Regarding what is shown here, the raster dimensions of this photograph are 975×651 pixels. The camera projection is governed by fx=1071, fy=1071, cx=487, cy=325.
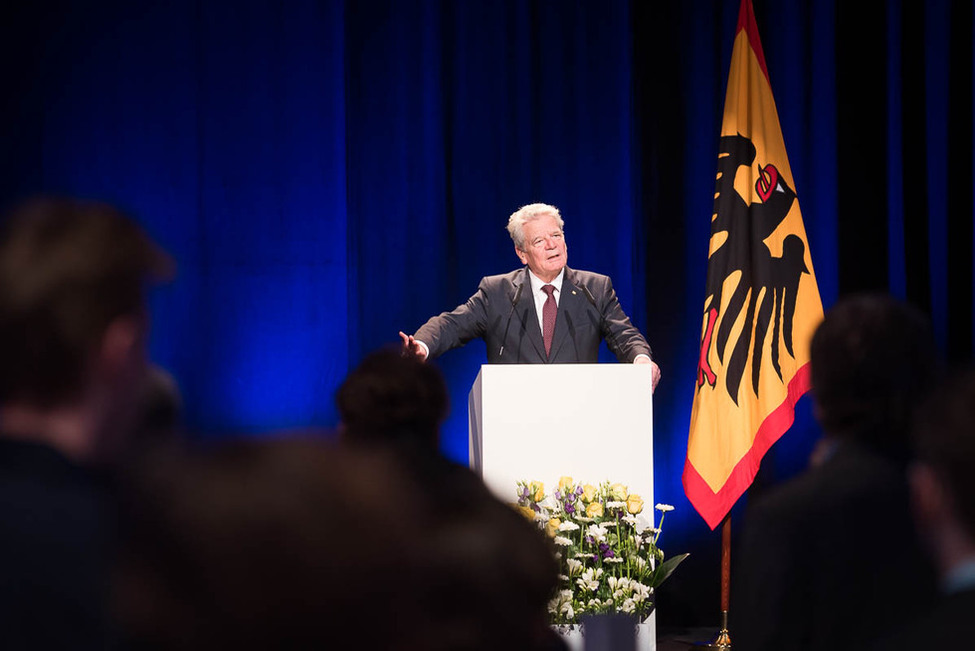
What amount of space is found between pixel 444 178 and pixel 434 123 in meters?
0.30

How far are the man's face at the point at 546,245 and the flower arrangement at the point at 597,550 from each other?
1.47 meters

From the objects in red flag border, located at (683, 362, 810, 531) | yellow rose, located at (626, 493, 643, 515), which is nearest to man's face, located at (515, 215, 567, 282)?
red flag border, located at (683, 362, 810, 531)

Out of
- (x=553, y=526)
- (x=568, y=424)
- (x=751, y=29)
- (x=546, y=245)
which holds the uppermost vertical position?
(x=751, y=29)

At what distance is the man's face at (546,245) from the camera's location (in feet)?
15.2

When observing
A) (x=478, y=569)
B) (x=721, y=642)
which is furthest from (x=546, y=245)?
(x=478, y=569)

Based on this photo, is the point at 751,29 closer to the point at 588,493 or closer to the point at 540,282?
the point at 540,282

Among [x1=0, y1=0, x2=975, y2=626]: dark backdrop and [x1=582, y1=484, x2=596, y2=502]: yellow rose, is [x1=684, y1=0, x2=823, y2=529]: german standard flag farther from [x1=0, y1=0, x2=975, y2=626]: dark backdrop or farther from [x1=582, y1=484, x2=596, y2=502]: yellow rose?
[x1=582, y1=484, x2=596, y2=502]: yellow rose

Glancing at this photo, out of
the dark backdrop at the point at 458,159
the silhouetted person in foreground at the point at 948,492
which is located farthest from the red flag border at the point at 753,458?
the silhouetted person in foreground at the point at 948,492

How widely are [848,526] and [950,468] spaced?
0.53 metres

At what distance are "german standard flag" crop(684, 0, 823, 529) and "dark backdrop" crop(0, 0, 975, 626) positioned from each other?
2.13 feet

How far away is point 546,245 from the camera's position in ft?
15.2

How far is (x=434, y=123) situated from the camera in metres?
5.75

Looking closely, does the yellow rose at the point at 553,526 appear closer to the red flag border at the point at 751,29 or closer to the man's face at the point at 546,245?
the man's face at the point at 546,245

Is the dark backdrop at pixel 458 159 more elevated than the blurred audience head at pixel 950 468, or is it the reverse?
the dark backdrop at pixel 458 159
